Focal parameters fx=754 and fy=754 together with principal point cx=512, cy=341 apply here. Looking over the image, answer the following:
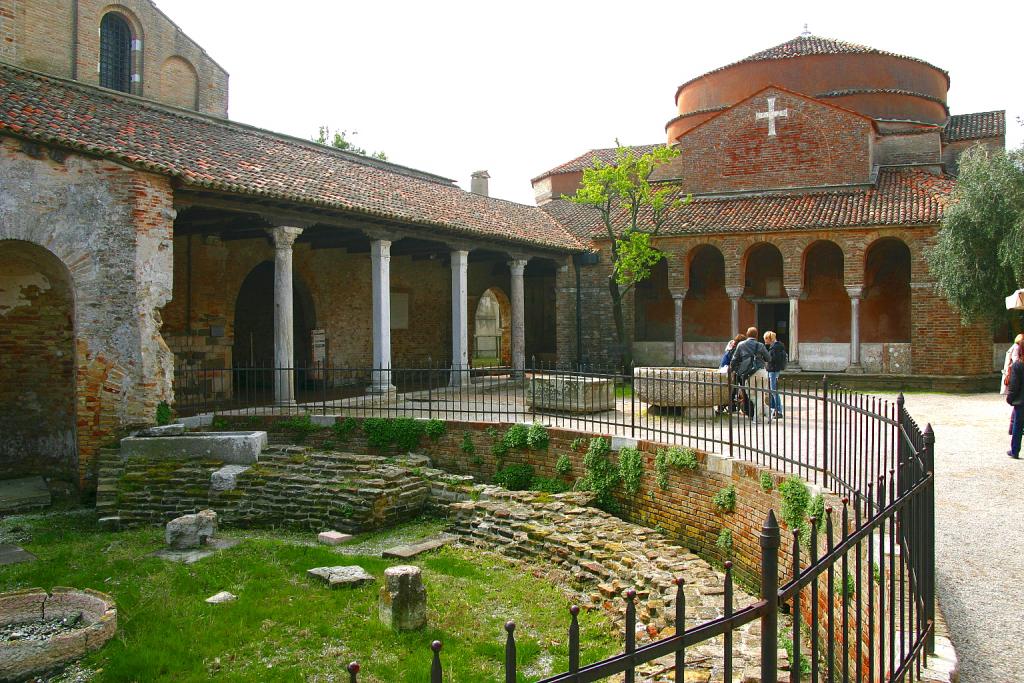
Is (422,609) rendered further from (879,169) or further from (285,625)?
(879,169)

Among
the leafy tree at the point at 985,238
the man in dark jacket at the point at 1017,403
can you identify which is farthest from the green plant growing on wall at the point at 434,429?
the leafy tree at the point at 985,238

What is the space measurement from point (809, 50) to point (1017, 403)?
19314mm

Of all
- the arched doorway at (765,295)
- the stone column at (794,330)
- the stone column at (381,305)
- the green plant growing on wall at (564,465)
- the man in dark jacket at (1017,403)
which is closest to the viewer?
the man in dark jacket at (1017,403)

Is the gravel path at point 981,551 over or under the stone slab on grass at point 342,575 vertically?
over

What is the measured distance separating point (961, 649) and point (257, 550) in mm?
6938

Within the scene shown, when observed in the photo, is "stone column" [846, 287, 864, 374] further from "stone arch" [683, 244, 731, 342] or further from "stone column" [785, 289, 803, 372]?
"stone arch" [683, 244, 731, 342]

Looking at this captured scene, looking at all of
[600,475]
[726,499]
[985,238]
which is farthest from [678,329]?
[726,499]

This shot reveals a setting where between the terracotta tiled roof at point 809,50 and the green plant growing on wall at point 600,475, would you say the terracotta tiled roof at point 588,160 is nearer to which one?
the terracotta tiled roof at point 809,50

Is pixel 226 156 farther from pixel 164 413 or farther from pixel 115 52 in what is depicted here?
pixel 115 52

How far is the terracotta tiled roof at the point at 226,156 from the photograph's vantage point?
35.9ft

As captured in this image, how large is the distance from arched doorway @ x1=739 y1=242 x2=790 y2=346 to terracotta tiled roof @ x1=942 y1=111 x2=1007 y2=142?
24.5ft

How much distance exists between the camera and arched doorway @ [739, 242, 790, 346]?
76.8ft

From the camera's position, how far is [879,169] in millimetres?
22500

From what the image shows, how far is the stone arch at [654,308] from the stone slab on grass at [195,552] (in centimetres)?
1790
